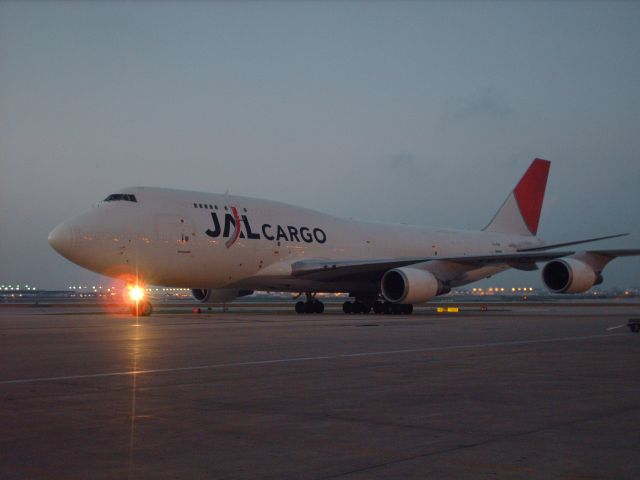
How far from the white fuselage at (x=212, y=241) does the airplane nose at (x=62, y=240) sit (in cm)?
3

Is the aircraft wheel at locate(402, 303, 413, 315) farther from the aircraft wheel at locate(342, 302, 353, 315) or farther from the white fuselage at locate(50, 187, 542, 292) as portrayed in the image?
the aircraft wheel at locate(342, 302, 353, 315)


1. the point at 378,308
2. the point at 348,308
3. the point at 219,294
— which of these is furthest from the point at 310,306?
the point at 219,294

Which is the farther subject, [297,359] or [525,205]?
[525,205]

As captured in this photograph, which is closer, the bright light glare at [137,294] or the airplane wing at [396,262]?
the bright light glare at [137,294]

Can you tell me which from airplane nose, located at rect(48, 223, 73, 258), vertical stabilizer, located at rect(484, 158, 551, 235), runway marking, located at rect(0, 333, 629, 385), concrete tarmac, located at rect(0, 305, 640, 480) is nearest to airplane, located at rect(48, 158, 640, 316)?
airplane nose, located at rect(48, 223, 73, 258)

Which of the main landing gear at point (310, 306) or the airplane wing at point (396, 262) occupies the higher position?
the airplane wing at point (396, 262)

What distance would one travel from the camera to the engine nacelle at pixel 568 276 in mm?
26703

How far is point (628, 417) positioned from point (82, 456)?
3.94m

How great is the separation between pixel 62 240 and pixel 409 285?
11704 millimetres

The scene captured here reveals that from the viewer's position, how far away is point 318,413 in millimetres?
5910

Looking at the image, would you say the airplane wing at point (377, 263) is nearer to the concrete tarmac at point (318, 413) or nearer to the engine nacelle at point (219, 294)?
the engine nacelle at point (219, 294)

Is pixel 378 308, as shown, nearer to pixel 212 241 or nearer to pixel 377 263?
pixel 377 263

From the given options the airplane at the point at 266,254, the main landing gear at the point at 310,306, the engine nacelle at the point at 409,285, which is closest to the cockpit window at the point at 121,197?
the airplane at the point at 266,254

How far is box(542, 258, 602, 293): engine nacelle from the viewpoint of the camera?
87.6 feet
